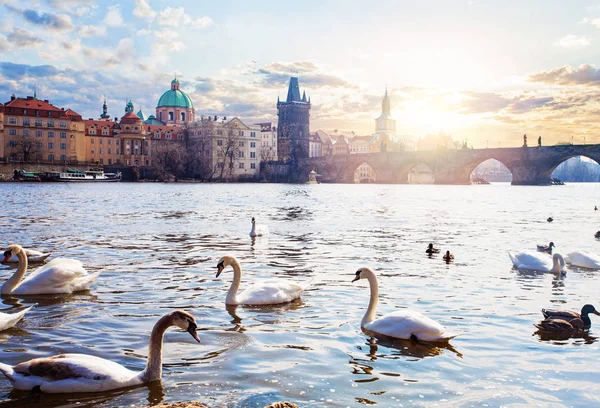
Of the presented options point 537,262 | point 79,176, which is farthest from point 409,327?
point 79,176

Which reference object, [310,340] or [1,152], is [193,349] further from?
[1,152]

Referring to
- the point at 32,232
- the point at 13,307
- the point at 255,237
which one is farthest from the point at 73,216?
the point at 13,307

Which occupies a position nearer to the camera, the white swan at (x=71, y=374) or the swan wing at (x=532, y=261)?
the white swan at (x=71, y=374)

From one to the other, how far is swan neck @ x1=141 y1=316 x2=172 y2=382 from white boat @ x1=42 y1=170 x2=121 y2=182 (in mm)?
91818

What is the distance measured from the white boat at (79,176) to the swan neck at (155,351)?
301ft

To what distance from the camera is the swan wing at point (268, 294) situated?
8.09 m

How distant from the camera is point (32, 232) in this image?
1761cm

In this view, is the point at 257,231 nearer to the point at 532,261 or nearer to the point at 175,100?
the point at 532,261

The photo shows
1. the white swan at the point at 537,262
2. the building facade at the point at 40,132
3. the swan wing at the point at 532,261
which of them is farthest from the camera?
the building facade at the point at 40,132

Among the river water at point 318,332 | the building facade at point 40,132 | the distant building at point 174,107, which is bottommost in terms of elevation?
the river water at point 318,332

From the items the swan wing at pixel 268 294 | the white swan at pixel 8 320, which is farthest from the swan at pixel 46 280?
the swan wing at pixel 268 294

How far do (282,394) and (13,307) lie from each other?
4.63 meters

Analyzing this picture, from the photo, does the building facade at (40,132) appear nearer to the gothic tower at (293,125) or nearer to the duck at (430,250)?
the gothic tower at (293,125)

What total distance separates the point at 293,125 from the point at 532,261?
130864 millimetres
